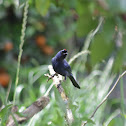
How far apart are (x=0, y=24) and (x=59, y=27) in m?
0.73

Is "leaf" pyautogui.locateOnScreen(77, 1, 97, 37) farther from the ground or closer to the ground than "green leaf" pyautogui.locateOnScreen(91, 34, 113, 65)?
farther from the ground

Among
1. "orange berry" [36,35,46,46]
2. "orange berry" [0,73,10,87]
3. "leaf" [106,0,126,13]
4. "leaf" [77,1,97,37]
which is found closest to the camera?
"leaf" [106,0,126,13]

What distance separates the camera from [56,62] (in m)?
1.01

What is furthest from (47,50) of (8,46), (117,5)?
(117,5)

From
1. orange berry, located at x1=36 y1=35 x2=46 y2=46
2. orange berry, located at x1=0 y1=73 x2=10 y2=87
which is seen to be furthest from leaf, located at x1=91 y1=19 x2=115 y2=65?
orange berry, located at x1=36 y1=35 x2=46 y2=46

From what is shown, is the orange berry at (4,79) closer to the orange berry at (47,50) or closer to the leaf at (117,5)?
the orange berry at (47,50)

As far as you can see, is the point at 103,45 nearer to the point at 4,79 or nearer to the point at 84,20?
the point at 84,20

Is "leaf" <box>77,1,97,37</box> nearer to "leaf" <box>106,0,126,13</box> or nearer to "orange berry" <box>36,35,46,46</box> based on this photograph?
"leaf" <box>106,0,126,13</box>

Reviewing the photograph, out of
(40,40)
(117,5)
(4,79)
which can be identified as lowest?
(117,5)

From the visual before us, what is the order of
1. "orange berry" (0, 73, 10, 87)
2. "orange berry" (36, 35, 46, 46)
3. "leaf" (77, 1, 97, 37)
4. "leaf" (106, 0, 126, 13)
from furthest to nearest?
"orange berry" (36, 35, 46, 46)
"orange berry" (0, 73, 10, 87)
"leaf" (77, 1, 97, 37)
"leaf" (106, 0, 126, 13)

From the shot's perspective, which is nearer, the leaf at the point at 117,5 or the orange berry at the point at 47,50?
the leaf at the point at 117,5

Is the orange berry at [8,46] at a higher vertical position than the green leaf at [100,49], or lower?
higher

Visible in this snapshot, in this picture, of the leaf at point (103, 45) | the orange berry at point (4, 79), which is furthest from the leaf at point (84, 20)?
the orange berry at point (4, 79)

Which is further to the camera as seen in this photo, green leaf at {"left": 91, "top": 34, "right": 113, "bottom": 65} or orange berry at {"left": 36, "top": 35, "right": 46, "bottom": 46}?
orange berry at {"left": 36, "top": 35, "right": 46, "bottom": 46}
